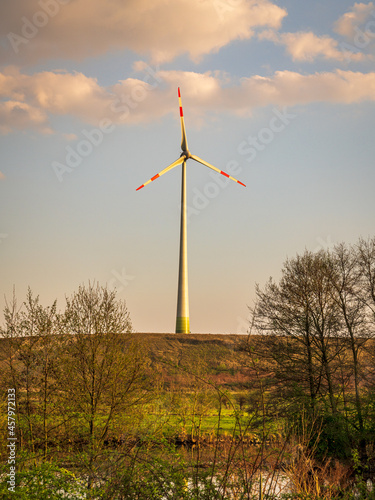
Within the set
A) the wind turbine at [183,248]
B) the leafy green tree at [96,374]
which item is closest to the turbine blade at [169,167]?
the wind turbine at [183,248]

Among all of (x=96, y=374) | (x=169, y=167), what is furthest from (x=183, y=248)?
(x=96, y=374)

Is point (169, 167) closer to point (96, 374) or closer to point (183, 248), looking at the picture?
point (183, 248)

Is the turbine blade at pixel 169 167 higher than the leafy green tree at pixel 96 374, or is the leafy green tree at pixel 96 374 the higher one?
the turbine blade at pixel 169 167

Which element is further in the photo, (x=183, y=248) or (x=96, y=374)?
(x=183, y=248)

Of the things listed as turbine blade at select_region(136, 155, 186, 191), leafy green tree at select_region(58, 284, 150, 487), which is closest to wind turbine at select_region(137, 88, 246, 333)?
turbine blade at select_region(136, 155, 186, 191)

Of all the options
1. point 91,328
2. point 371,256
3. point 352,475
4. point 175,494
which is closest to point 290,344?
point 371,256

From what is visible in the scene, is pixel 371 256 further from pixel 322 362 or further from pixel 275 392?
pixel 275 392

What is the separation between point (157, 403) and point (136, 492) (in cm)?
1772

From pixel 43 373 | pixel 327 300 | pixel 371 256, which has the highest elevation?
pixel 371 256

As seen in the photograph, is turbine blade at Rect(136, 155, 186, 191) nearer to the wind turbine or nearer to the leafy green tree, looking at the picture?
the wind turbine

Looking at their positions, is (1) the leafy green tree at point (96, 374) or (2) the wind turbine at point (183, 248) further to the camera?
(2) the wind turbine at point (183, 248)

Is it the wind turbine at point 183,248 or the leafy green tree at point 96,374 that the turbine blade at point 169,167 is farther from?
the leafy green tree at point 96,374

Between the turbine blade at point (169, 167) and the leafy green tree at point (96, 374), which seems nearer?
the leafy green tree at point (96, 374)

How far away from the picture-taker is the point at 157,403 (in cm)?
2669
